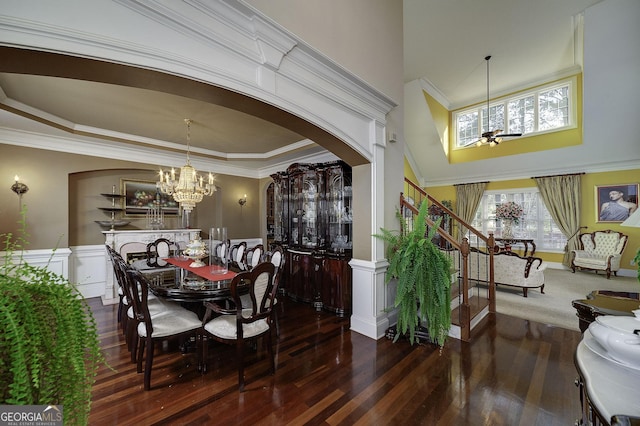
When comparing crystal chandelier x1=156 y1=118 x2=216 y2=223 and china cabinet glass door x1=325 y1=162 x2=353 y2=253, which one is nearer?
crystal chandelier x1=156 y1=118 x2=216 y2=223

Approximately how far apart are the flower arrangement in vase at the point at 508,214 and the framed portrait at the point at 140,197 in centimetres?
949

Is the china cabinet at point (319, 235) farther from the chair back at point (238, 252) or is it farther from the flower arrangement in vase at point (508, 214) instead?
the flower arrangement in vase at point (508, 214)

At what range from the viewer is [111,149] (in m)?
4.88

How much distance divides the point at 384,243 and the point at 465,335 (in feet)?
4.66

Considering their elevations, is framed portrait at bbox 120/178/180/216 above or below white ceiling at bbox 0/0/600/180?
below

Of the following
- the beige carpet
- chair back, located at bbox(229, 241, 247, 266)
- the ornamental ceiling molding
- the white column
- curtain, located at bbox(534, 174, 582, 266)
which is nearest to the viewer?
the ornamental ceiling molding

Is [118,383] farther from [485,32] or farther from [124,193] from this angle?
[485,32]

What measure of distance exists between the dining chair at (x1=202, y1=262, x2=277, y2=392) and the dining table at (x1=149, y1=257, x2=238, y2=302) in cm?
14

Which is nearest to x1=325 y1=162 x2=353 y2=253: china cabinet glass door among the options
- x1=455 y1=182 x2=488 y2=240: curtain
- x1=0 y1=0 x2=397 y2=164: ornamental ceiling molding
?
x1=0 y1=0 x2=397 y2=164: ornamental ceiling molding

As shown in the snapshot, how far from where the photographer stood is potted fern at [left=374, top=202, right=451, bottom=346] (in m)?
2.69

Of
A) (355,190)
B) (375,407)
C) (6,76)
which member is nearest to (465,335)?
(375,407)

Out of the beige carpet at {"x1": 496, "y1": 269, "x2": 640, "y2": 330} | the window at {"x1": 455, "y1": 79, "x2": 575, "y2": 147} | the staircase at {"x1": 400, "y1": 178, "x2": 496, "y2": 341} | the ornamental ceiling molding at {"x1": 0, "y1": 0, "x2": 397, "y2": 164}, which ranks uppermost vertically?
the window at {"x1": 455, "y1": 79, "x2": 575, "y2": 147}

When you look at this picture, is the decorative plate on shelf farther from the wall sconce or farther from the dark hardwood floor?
the dark hardwood floor

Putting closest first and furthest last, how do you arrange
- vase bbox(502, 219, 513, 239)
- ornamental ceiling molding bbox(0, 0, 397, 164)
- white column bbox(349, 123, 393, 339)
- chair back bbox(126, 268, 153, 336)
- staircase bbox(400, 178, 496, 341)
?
ornamental ceiling molding bbox(0, 0, 397, 164)
chair back bbox(126, 268, 153, 336)
staircase bbox(400, 178, 496, 341)
white column bbox(349, 123, 393, 339)
vase bbox(502, 219, 513, 239)
